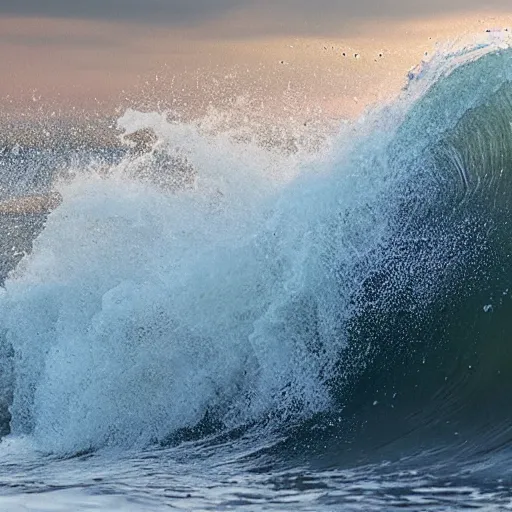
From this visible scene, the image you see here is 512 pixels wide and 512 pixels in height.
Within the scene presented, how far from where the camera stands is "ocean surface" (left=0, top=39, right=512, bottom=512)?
6199mm

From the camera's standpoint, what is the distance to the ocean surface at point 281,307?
6.20 metres

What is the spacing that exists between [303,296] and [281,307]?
173mm

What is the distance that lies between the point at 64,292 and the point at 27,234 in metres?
5.71

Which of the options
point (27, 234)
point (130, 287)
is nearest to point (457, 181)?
point (130, 287)

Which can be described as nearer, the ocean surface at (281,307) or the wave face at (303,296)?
the ocean surface at (281,307)

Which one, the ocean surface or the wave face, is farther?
the wave face

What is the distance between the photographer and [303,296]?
6.88m

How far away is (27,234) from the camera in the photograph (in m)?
13.4

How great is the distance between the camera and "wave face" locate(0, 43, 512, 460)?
21.9 ft

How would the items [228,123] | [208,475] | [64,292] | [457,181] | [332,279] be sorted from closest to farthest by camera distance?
[208,475] < [332,279] < [457,181] < [64,292] < [228,123]

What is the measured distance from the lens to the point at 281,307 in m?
6.85

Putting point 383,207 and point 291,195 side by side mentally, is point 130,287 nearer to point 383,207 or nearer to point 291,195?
point 291,195

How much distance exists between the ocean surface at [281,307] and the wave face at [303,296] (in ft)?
0.05

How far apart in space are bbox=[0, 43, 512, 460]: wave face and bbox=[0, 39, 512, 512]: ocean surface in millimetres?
15
